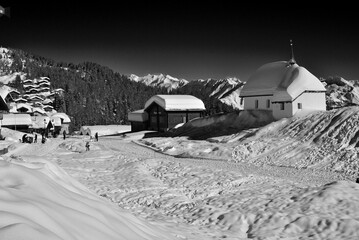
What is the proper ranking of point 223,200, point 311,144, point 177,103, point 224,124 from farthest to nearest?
point 177,103, point 224,124, point 311,144, point 223,200

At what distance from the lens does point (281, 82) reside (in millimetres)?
43188

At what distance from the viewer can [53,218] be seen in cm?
549

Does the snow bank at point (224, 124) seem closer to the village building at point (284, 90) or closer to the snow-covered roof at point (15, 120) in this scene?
the village building at point (284, 90)

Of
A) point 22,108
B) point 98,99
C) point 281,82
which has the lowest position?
point 22,108

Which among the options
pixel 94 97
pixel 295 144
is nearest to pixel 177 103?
pixel 295 144

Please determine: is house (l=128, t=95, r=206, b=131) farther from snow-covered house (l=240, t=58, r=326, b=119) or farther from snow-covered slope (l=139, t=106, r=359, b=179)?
snow-covered slope (l=139, t=106, r=359, b=179)

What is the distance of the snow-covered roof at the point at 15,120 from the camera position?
61.7 m

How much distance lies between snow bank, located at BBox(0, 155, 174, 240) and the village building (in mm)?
33473

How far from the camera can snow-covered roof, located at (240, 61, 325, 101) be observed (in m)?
39.8

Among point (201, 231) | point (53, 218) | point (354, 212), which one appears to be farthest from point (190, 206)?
point (53, 218)

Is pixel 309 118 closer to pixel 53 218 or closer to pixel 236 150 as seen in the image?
pixel 236 150

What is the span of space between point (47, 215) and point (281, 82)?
134 feet

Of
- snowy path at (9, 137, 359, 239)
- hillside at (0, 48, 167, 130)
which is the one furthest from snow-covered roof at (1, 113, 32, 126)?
hillside at (0, 48, 167, 130)

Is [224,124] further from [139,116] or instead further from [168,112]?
[139,116]
